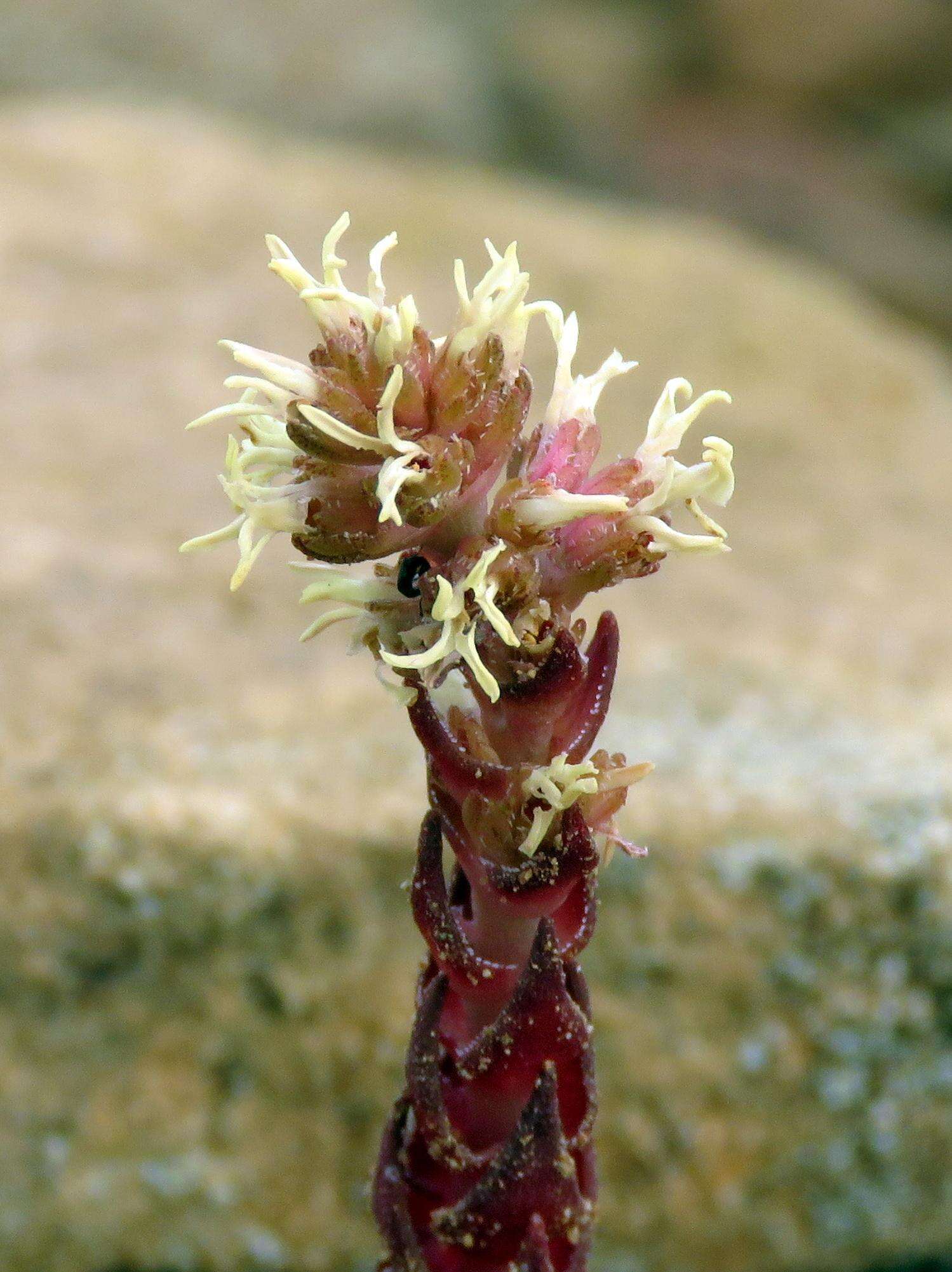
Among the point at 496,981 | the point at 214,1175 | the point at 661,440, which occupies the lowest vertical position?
the point at 496,981

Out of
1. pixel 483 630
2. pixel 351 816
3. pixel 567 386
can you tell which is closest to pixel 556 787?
pixel 483 630

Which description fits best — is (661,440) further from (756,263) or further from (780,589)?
(756,263)

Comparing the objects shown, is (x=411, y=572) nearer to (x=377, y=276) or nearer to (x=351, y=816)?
(x=377, y=276)

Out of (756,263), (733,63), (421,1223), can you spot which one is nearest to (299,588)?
(421,1223)

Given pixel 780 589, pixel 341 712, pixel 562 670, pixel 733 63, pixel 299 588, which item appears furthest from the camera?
pixel 733 63

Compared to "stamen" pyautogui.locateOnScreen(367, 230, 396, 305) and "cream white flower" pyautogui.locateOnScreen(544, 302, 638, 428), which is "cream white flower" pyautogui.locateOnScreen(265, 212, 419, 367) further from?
"cream white flower" pyautogui.locateOnScreen(544, 302, 638, 428)

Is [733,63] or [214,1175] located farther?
[733,63]

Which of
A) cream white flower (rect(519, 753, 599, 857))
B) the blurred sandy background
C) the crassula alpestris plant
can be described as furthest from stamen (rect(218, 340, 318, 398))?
the blurred sandy background

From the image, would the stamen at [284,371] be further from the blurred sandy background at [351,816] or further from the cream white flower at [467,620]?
the blurred sandy background at [351,816]
